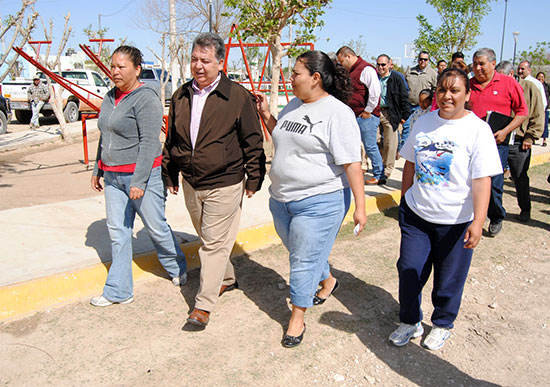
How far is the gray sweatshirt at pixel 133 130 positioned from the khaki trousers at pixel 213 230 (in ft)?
1.14

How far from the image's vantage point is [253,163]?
363 centimetres

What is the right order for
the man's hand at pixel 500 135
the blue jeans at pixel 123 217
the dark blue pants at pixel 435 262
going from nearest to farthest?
the dark blue pants at pixel 435 262, the blue jeans at pixel 123 217, the man's hand at pixel 500 135

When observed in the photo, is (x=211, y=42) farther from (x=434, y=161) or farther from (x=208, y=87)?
(x=434, y=161)

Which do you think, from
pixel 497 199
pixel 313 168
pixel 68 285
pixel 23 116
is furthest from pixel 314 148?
pixel 23 116

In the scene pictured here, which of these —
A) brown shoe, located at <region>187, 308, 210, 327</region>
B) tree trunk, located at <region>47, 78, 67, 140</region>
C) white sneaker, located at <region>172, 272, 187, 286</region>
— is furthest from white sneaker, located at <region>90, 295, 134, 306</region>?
tree trunk, located at <region>47, 78, 67, 140</region>

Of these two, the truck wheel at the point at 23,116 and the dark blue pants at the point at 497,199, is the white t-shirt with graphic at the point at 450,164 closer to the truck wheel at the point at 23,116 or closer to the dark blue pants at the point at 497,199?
the dark blue pants at the point at 497,199

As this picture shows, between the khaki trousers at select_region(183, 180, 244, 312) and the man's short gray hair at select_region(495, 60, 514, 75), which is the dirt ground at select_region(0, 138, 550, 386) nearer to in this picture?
the khaki trousers at select_region(183, 180, 244, 312)

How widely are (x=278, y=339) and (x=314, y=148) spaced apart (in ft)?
4.35

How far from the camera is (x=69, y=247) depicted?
178 inches

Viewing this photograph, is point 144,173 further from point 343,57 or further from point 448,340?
point 343,57

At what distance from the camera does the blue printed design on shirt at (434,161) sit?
313 cm

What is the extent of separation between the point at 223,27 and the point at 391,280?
75.4ft

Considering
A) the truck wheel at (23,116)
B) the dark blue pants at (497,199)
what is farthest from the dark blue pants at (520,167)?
the truck wheel at (23,116)

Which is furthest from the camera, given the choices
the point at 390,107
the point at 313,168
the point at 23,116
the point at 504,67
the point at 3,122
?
the point at 23,116
